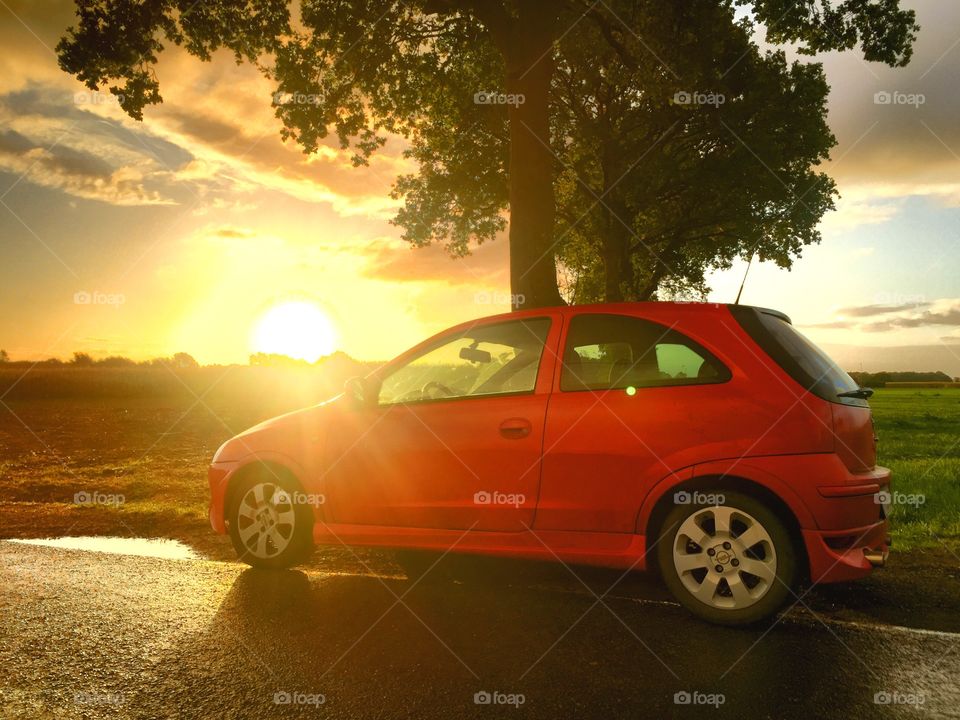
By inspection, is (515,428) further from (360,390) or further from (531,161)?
(531,161)

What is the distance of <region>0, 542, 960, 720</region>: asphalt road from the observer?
11.2 feet

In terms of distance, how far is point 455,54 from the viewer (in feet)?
58.6

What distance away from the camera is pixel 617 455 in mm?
4695

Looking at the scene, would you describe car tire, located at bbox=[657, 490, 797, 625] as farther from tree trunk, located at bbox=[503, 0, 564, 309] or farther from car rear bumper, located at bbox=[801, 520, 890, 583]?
tree trunk, located at bbox=[503, 0, 564, 309]

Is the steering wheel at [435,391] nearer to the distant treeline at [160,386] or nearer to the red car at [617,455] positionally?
the red car at [617,455]

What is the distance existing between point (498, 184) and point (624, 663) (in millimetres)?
20874

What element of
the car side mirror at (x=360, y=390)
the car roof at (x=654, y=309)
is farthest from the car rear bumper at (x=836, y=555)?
the car side mirror at (x=360, y=390)

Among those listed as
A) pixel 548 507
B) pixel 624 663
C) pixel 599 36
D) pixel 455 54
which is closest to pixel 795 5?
pixel 599 36

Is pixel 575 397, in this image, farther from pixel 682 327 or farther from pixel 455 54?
pixel 455 54

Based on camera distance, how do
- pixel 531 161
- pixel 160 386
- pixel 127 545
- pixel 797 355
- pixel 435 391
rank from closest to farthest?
pixel 797 355 → pixel 435 391 → pixel 127 545 → pixel 531 161 → pixel 160 386

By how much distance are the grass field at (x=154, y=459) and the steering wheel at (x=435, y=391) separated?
3.08 feet

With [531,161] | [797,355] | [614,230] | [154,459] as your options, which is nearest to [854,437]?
[797,355]

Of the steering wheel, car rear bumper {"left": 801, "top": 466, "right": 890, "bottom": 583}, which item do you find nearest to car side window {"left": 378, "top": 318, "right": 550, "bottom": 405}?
the steering wheel

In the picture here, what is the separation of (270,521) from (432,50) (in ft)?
49.7
